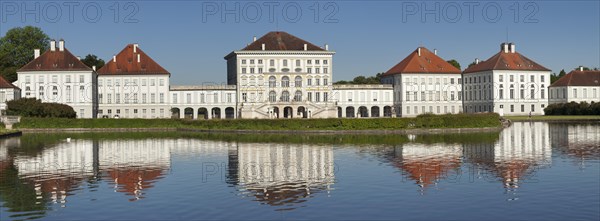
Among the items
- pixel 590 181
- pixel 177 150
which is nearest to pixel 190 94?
pixel 177 150

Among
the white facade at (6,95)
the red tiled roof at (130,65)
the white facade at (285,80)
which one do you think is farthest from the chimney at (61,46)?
the white facade at (285,80)

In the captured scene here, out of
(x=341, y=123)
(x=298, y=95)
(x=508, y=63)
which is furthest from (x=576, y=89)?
(x=341, y=123)

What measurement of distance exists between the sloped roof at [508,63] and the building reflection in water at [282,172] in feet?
211

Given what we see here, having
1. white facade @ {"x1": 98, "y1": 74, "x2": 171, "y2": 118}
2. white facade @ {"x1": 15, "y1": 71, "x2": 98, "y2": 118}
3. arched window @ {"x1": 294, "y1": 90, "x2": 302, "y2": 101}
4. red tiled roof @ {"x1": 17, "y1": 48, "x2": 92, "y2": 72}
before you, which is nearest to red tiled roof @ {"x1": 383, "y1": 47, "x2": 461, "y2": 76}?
arched window @ {"x1": 294, "y1": 90, "x2": 302, "y2": 101}

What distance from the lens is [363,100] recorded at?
9350 centimetres

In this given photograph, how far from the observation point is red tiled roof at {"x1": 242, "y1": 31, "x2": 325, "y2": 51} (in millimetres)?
88656

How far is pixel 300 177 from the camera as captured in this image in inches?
904

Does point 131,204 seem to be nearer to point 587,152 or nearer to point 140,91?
point 587,152

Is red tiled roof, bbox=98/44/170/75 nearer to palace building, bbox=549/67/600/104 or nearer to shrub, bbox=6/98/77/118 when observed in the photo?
shrub, bbox=6/98/77/118

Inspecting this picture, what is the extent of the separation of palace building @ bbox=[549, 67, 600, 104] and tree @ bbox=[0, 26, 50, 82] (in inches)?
2933

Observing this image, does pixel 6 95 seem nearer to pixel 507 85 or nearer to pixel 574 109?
pixel 507 85

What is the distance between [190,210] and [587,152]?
72.5ft

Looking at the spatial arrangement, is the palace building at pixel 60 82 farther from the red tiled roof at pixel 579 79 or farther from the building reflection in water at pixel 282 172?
the red tiled roof at pixel 579 79

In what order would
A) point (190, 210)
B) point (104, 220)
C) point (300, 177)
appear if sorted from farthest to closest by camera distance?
point (300, 177) < point (190, 210) < point (104, 220)
